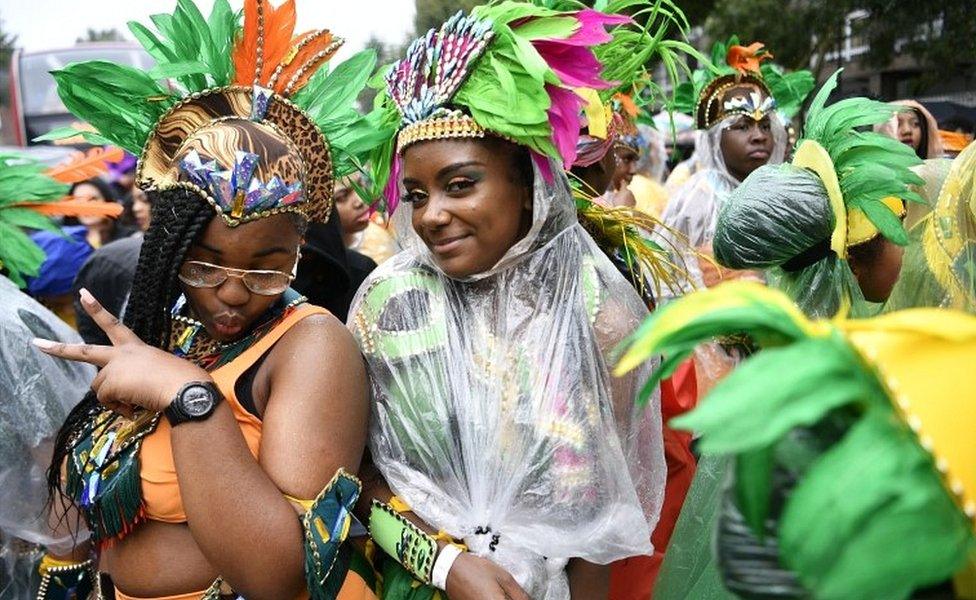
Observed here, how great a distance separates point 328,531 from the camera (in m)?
2.04

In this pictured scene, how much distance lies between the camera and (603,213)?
118 inches

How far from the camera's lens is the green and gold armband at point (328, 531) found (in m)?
2.01

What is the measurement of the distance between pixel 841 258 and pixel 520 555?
1068mm

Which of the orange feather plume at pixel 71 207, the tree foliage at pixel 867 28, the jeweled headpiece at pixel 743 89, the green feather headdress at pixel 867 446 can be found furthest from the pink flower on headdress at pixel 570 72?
the tree foliage at pixel 867 28

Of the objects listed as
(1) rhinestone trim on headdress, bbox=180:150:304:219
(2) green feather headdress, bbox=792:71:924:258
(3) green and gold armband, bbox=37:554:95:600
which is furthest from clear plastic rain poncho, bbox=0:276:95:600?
(2) green feather headdress, bbox=792:71:924:258

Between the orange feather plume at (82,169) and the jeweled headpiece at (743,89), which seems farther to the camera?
the jeweled headpiece at (743,89)

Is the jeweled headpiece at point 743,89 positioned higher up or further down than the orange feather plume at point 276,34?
further down

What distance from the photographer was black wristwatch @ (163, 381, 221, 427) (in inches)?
77.3

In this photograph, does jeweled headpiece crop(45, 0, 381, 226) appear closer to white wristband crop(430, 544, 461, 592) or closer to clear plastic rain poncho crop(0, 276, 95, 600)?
white wristband crop(430, 544, 461, 592)

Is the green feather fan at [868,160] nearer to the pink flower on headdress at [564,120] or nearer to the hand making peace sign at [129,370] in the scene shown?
the pink flower on headdress at [564,120]

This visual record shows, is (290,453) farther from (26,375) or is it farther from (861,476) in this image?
(26,375)

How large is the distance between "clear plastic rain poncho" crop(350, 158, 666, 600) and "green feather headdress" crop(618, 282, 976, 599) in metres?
1.19

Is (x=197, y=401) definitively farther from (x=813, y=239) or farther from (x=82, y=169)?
(x=82, y=169)

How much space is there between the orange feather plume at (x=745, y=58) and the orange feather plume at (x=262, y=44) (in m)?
4.29
